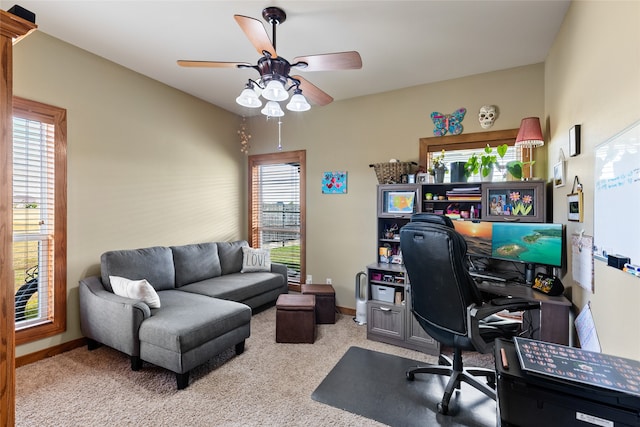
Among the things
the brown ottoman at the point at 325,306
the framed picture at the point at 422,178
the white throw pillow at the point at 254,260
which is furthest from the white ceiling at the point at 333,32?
the brown ottoman at the point at 325,306

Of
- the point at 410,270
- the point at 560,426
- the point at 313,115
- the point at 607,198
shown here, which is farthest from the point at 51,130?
the point at 607,198

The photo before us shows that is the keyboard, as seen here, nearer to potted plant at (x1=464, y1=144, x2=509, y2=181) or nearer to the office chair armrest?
the office chair armrest

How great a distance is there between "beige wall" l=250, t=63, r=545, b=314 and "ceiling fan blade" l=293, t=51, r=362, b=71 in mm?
1268

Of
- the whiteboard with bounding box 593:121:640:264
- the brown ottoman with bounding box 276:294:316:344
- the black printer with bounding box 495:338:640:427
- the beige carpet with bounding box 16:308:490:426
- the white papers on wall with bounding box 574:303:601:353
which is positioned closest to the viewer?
the black printer with bounding box 495:338:640:427

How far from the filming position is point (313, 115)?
4105 millimetres

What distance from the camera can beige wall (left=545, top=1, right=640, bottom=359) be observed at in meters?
1.17

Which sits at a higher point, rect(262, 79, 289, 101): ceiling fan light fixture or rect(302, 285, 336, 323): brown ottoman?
rect(262, 79, 289, 101): ceiling fan light fixture

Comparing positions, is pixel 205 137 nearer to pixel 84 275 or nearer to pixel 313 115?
pixel 313 115

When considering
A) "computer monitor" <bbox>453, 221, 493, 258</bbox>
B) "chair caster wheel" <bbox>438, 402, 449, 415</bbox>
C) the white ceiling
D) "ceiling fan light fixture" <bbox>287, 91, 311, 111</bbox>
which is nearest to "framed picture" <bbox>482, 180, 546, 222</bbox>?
"computer monitor" <bbox>453, 221, 493, 258</bbox>

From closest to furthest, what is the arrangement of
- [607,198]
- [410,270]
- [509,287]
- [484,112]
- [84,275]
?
[607,198]
[410,270]
[509,287]
[84,275]
[484,112]

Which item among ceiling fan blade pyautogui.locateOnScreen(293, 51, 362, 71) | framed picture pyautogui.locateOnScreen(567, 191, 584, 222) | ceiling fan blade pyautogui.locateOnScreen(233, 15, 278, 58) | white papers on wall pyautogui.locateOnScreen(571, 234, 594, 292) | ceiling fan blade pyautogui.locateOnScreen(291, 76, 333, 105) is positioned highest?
ceiling fan blade pyautogui.locateOnScreen(233, 15, 278, 58)

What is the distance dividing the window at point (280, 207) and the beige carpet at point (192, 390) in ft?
5.66

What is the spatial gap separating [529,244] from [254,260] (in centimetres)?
311

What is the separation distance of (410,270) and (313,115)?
276cm
